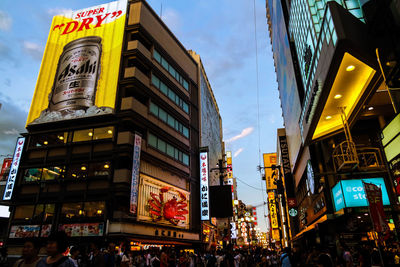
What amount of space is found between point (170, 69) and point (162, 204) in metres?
19.8

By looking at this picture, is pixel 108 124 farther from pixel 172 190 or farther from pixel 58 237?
pixel 58 237

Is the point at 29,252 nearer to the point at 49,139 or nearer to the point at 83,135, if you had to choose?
the point at 83,135

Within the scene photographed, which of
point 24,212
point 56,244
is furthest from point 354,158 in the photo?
point 24,212

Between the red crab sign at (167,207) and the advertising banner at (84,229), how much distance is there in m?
6.04

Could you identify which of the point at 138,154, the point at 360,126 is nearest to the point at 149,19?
the point at 138,154

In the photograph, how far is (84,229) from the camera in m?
25.2

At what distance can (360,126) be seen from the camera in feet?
63.1

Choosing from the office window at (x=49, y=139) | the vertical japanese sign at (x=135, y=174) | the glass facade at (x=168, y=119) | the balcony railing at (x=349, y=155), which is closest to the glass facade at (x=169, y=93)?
the glass facade at (x=168, y=119)

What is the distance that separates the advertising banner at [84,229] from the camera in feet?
80.9

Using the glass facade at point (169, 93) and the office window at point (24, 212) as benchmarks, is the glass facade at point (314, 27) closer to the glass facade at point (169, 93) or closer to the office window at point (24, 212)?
the glass facade at point (169, 93)

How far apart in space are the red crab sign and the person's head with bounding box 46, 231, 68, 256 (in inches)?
1012

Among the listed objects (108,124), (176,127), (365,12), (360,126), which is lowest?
(360,126)

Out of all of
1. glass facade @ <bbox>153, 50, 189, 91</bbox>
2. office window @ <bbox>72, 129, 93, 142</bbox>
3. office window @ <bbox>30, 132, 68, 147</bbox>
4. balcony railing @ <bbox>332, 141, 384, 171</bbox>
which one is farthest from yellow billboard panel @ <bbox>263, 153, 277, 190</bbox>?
office window @ <bbox>30, 132, 68, 147</bbox>

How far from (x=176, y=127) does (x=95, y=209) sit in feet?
53.7
